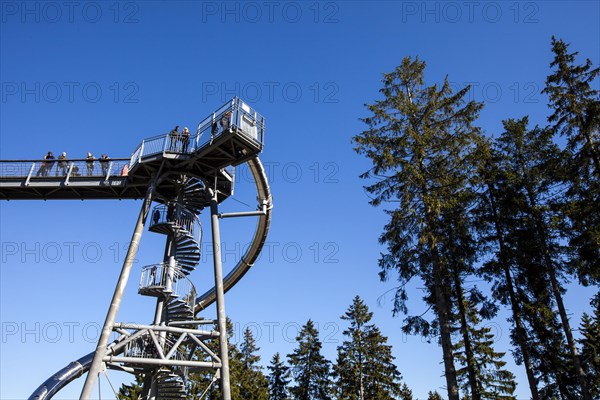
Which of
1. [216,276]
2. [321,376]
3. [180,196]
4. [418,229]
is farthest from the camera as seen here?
[321,376]

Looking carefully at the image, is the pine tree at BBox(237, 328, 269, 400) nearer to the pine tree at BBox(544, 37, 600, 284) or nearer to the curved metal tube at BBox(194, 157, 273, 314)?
the curved metal tube at BBox(194, 157, 273, 314)

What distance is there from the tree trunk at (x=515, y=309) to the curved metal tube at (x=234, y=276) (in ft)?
37.7

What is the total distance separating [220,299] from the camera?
1620 cm

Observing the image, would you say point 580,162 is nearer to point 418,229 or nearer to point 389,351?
point 418,229

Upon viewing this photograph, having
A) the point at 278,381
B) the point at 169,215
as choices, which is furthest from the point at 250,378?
the point at 169,215

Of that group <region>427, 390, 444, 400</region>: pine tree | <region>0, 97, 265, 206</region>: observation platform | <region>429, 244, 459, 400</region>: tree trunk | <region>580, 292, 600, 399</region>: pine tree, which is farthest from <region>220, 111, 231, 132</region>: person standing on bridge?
<region>427, 390, 444, 400</region>: pine tree

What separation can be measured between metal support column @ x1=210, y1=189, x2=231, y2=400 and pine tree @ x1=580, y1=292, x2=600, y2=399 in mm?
20481

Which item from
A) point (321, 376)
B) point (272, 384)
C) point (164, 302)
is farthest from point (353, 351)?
point (164, 302)

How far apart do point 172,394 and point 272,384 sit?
2609 centimetres

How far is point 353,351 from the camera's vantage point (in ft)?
127

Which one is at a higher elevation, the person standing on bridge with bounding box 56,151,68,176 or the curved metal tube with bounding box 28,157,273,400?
the person standing on bridge with bounding box 56,151,68,176

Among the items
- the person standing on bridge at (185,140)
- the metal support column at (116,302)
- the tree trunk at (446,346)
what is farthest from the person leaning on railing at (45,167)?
the tree trunk at (446,346)

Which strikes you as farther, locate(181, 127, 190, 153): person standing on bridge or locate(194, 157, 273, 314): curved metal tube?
locate(194, 157, 273, 314): curved metal tube

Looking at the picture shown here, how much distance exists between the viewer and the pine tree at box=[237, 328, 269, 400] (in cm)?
3712
